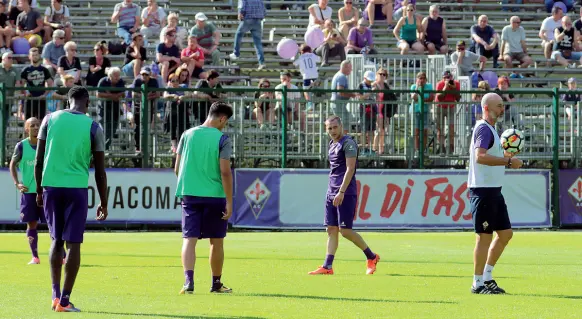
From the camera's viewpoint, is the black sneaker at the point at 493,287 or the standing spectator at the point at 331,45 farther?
the standing spectator at the point at 331,45

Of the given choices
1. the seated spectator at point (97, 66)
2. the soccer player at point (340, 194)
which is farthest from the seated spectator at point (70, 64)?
the soccer player at point (340, 194)

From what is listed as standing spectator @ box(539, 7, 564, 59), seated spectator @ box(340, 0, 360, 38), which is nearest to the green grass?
seated spectator @ box(340, 0, 360, 38)

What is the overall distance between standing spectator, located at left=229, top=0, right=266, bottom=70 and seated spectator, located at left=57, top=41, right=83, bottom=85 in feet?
16.6

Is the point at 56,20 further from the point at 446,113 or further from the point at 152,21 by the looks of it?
the point at 446,113

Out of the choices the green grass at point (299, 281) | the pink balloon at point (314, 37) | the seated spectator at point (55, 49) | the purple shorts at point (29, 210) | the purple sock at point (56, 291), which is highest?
the pink balloon at point (314, 37)

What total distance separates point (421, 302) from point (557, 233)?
1265 cm

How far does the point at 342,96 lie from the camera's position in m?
23.9

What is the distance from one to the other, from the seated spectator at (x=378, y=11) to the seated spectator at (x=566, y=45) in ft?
13.7

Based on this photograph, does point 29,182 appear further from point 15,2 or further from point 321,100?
point 15,2

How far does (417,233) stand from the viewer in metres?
23.3

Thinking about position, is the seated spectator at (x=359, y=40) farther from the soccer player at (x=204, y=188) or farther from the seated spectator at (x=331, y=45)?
the soccer player at (x=204, y=188)

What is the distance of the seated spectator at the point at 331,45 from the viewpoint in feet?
91.9

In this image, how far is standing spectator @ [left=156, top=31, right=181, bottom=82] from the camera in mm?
25750

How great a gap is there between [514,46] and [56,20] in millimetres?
11081
